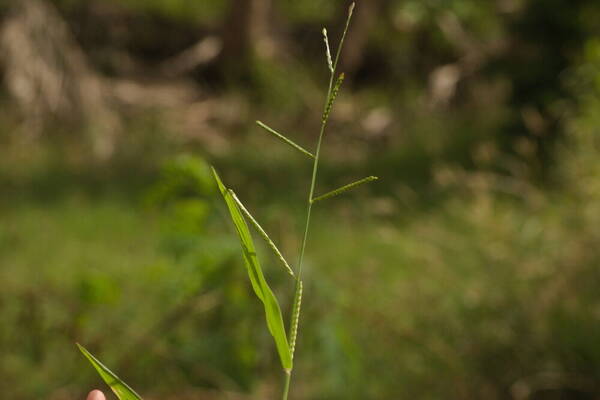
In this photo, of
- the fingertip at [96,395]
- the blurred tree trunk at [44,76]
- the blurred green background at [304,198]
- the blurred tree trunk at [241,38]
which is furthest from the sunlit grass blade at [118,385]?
the blurred tree trunk at [241,38]

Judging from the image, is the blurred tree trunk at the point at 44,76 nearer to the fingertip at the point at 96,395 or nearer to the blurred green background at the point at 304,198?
the blurred green background at the point at 304,198

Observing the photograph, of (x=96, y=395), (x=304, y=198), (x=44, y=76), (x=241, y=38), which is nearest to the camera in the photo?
(x=96, y=395)

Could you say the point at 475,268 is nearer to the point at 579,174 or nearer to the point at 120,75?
the point at 579,174

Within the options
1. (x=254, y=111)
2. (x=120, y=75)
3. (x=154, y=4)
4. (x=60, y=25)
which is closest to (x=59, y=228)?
(x=60, y=25)

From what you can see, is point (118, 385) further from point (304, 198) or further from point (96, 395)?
point (304, 198)

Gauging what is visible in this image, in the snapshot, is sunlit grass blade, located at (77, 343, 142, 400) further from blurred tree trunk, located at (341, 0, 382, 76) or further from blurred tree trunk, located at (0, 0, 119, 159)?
blurred tree trunk, located at (341, 0, 382, 76)

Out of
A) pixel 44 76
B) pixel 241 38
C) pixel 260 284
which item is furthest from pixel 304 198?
pixel 260 284
